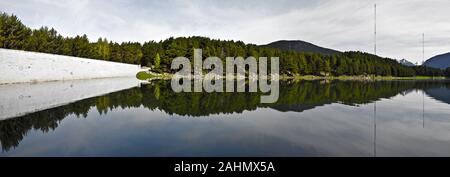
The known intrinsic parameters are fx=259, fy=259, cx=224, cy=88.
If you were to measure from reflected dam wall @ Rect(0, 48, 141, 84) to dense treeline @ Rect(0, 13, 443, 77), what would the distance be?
619 inches

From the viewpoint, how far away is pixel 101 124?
784cm

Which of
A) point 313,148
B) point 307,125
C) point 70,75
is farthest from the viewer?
point 70,75

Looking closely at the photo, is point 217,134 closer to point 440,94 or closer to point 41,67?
point 440,94

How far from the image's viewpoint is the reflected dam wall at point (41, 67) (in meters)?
21.8

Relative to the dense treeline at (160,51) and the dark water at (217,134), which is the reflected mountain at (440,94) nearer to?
the dark water at (217,134)

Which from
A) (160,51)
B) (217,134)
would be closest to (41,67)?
(217,134)

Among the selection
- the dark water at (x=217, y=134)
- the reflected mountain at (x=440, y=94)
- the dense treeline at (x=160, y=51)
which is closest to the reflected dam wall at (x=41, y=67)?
the dense treeline at (x=160, y=51)

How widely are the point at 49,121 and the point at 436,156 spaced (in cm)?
985

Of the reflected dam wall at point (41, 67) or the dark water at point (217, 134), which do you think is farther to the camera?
the reflected dam wall at point (41, 67)

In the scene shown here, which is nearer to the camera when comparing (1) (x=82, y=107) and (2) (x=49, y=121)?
(2) (x=49, y=121)

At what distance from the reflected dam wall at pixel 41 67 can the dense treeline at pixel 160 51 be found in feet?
51.6
